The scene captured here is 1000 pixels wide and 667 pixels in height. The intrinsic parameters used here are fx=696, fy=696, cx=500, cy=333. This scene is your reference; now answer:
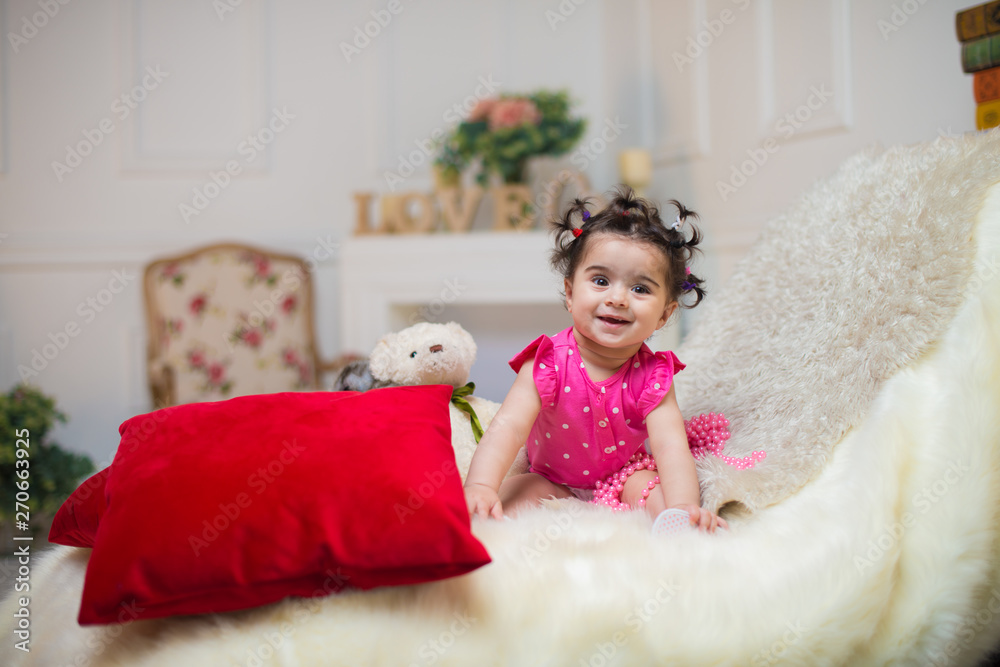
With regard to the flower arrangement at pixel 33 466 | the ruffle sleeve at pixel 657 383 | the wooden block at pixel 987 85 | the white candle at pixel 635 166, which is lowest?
the flower arrangement at pixel 33 466

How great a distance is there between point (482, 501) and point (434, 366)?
1.06ft

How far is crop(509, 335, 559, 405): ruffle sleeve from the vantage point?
3.57 feet

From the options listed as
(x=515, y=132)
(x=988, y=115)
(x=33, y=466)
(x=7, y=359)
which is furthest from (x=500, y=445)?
(x=7, y=359)

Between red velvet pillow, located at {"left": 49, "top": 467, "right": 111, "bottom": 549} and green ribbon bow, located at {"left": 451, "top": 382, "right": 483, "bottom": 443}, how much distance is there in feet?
1.72

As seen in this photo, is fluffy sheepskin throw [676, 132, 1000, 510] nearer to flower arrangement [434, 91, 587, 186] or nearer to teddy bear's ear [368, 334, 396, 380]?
teddy bear's ear [368, 334, 396, 380]

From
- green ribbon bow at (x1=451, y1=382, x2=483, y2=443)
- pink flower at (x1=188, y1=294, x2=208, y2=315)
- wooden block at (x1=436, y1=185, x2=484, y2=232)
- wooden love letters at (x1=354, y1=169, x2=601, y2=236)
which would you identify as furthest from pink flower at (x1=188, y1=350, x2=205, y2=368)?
green ribbon bow at (x1=451, y1=382, x2=483, y2=443)

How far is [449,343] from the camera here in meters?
1.21

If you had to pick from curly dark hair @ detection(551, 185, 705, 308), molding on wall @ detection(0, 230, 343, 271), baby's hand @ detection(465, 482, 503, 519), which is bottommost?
baby's hand @ detection(465, 482, 503, 519)

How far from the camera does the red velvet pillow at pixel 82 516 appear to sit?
89 centimetres

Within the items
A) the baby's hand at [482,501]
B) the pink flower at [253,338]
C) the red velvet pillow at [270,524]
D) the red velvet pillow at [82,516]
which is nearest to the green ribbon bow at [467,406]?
the baby's hand at [482,501]

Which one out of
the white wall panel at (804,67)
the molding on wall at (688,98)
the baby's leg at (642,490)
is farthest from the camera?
the molding on wall at (688,98)

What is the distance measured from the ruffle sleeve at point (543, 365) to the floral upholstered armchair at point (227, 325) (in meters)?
1.88

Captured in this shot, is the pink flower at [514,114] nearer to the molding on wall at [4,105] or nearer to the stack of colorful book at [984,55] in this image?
the stack of colorful book at [984,55]

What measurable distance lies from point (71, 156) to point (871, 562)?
3.41 m
